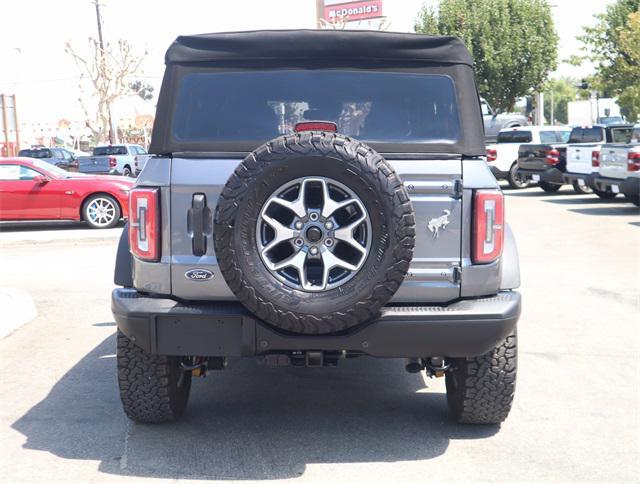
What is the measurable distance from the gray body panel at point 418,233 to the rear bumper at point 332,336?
3.3 inches

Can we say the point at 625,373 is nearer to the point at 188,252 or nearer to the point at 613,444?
the point at 613,444

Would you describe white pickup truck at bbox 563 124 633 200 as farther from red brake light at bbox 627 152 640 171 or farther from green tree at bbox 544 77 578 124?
green tree at bbox 544 77 578 124

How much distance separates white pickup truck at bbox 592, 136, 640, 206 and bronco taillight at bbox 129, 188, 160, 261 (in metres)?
14.4

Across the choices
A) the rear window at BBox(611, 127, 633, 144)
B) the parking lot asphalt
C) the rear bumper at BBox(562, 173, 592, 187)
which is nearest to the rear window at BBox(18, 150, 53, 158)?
the rear bumper at BBox(562, 173, 592, 187)

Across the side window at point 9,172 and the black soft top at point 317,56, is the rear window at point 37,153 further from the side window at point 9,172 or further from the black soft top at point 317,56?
the black soft top at point 317,56

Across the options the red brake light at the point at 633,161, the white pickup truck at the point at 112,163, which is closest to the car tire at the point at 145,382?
the red brake light at the point at 633,161

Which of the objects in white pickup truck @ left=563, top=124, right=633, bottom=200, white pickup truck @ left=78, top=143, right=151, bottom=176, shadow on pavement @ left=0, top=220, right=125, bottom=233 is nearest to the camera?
shadow on pavement @ left=0, top=220, right=125, bottom=233

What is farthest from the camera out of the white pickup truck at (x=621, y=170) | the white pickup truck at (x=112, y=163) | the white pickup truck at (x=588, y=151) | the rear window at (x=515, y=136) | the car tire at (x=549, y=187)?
the white pickup truck at (x=112, y=163)

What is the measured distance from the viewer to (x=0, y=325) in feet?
26.5

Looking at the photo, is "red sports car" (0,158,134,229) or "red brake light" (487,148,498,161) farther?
"red brake light" (487,148,498,161)

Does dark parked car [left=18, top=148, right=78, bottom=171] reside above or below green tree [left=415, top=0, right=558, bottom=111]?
below

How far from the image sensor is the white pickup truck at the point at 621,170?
57.4 feet

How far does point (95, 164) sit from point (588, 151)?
2191 centimetres

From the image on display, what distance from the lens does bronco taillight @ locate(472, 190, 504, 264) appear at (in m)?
4.64
